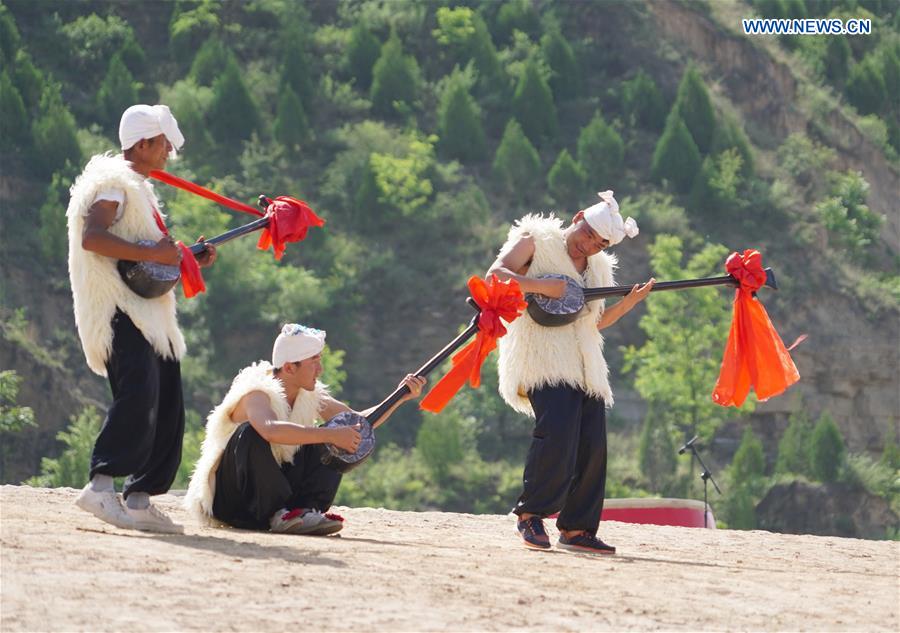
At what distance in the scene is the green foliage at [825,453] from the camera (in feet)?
113

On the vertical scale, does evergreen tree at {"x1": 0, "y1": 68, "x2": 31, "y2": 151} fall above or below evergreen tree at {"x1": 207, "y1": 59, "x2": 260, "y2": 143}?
below

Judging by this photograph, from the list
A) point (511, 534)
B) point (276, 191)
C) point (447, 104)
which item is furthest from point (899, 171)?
point (511, 534)

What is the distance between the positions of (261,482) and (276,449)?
21cm

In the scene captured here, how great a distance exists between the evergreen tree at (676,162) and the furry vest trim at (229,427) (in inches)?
1375

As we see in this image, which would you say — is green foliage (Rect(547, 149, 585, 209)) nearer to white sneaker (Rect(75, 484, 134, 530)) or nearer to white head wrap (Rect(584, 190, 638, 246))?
white head wrap (Rect(584, 190, 638, 246))

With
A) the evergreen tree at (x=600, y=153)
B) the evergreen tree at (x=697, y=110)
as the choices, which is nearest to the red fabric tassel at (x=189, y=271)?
the evergreen tree at (x=600, y=153)

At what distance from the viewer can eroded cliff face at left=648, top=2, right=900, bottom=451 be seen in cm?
3750

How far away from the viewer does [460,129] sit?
43.2 meters

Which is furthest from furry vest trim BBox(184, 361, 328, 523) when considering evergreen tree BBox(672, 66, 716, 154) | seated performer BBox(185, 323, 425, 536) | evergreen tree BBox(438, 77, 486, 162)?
evergreen tree BBox(672, 66, 716, 154)

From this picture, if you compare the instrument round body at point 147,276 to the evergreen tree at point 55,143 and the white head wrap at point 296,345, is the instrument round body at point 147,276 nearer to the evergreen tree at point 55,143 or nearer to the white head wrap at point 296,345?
the white head wrap at point 296,345

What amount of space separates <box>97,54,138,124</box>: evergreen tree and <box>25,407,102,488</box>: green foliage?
11691 mm

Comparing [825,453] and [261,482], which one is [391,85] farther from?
[261,482]

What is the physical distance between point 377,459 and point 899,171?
1667 cm

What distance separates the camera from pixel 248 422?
8.12 metres
